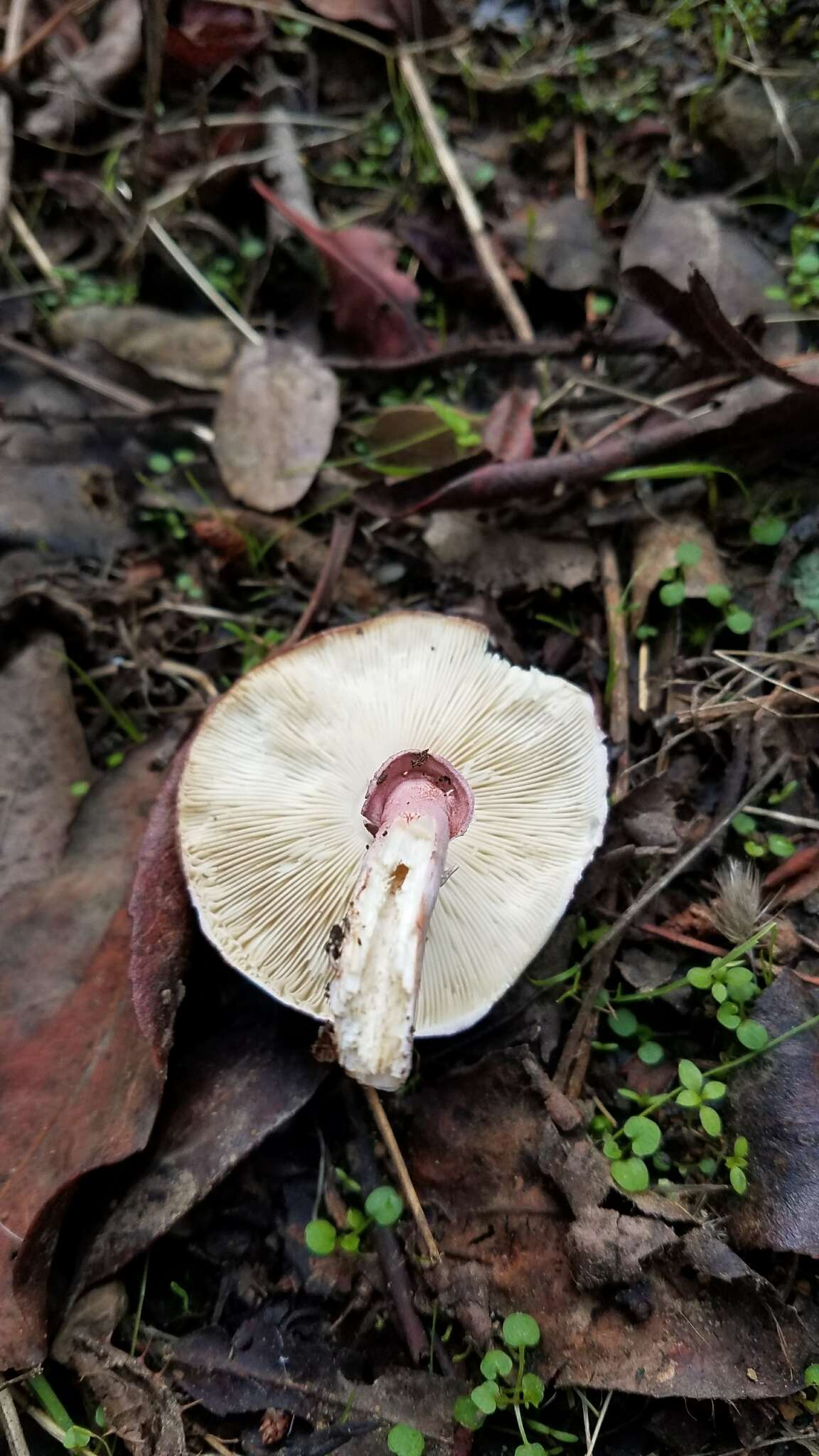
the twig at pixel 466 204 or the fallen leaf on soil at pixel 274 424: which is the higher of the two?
the twig at pixel 466 204

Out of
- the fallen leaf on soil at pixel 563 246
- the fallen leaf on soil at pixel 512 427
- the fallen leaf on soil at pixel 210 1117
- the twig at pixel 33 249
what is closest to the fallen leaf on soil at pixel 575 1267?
the fallen leaf on soil at pixel 210 1117

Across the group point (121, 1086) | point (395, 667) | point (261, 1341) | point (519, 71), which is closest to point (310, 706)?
point (395, 667)

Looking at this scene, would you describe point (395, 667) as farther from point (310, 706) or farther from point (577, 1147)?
point (577, 1147)

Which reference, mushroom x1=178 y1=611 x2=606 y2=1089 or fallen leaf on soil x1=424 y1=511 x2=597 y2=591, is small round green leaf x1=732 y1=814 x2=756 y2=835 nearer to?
mushroom x1=178 y1=611 x2=606 y2=1089

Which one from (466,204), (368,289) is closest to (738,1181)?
(368,289)

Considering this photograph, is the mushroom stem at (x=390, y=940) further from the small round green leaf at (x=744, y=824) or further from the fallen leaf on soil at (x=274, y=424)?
the fallen leaf on soil at (x=274, y=424)

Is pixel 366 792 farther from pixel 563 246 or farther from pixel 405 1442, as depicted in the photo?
pixel 563 246

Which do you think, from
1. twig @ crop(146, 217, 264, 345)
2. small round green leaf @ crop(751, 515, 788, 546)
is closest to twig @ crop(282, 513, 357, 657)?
twig @ crop(146, 217, 264, 345)
